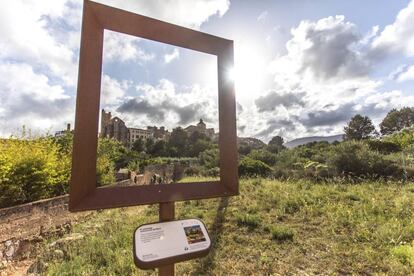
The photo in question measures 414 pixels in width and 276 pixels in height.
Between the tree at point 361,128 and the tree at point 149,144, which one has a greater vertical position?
the tree at point 361,128

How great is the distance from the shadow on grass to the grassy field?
0.05ft

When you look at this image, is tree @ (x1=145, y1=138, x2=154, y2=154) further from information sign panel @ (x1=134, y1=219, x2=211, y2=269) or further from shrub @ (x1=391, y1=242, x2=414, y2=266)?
shrub @ (x1=391, y1=242, x2=414, y2=266)

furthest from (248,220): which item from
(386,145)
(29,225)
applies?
(386,145)

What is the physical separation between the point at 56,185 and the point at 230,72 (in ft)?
19.8

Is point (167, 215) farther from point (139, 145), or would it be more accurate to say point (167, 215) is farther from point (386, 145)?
point (386, 145)

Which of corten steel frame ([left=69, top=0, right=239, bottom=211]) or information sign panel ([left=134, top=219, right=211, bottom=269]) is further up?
corten steel frame ([left=69, top=0, right=239, bottom=211])

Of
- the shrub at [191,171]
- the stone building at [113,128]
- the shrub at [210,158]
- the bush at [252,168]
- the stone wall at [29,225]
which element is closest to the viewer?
the stone building at [113,128]

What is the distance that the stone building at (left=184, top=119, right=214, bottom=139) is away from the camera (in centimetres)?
217

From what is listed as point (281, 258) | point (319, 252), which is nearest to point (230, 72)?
point (281, 258)

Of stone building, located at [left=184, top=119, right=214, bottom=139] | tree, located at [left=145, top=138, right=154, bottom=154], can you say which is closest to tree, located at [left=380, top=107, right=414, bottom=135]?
stone building, located at [left=184, top=119, right=214, bottom=139]

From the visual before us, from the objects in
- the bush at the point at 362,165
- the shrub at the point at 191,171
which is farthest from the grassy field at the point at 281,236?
the bush at the point at 362,165

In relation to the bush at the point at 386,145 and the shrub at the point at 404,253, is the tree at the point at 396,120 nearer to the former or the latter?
the bush at the point at 386,145

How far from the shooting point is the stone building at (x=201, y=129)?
217 centimetres

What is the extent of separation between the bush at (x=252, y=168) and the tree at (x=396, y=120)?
125ft
